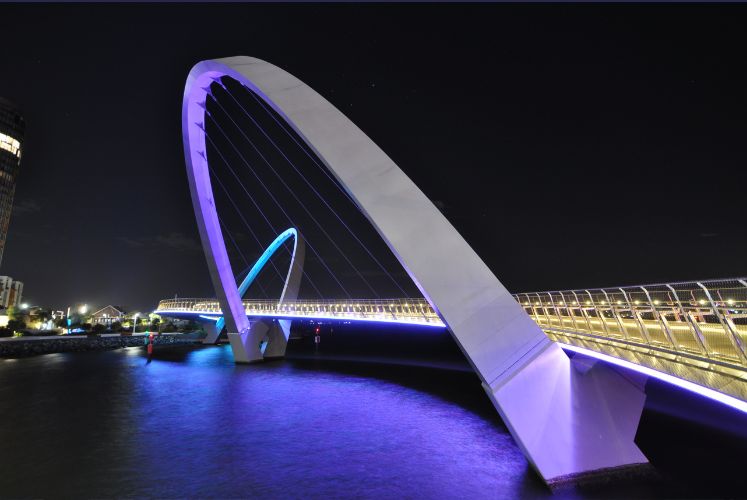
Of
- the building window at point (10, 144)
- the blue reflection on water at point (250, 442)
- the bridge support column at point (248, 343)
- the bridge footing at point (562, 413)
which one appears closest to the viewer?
the bridge footing at point (562, 413)

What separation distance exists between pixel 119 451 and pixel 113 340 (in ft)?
138

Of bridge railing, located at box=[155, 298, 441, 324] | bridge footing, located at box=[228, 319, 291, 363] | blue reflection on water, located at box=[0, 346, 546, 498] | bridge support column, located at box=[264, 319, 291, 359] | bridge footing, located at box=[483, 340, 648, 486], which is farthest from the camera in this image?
bridge support column, located at box=[264, 319, 291, 359]

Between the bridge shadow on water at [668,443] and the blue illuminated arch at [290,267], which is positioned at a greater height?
the blue illuminated arch at [290,267]

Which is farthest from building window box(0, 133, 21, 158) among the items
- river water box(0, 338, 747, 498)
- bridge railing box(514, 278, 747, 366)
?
bridge railing box(514, 278, 747, 366)

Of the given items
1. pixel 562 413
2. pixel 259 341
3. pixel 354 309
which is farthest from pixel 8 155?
pixel 562 413

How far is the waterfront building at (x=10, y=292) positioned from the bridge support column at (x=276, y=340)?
59.4 metres

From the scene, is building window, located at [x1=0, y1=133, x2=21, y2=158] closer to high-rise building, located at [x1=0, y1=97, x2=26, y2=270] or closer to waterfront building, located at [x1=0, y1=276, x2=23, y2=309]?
high-rise building, located at [x1=0, y1=97, x2=26, y2=270]

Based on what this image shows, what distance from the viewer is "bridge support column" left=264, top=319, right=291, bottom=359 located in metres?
35.7

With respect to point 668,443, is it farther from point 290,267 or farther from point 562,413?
point 290,267

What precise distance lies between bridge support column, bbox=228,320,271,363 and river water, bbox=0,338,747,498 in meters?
7.23

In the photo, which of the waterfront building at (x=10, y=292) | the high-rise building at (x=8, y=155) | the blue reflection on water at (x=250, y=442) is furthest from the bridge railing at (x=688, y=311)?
the high-rise building at (x=8, y=155)

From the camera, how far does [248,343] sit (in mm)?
31109

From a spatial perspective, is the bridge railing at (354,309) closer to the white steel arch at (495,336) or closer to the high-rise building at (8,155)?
the white steel arch at (495,336)

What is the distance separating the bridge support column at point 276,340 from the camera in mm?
35688
